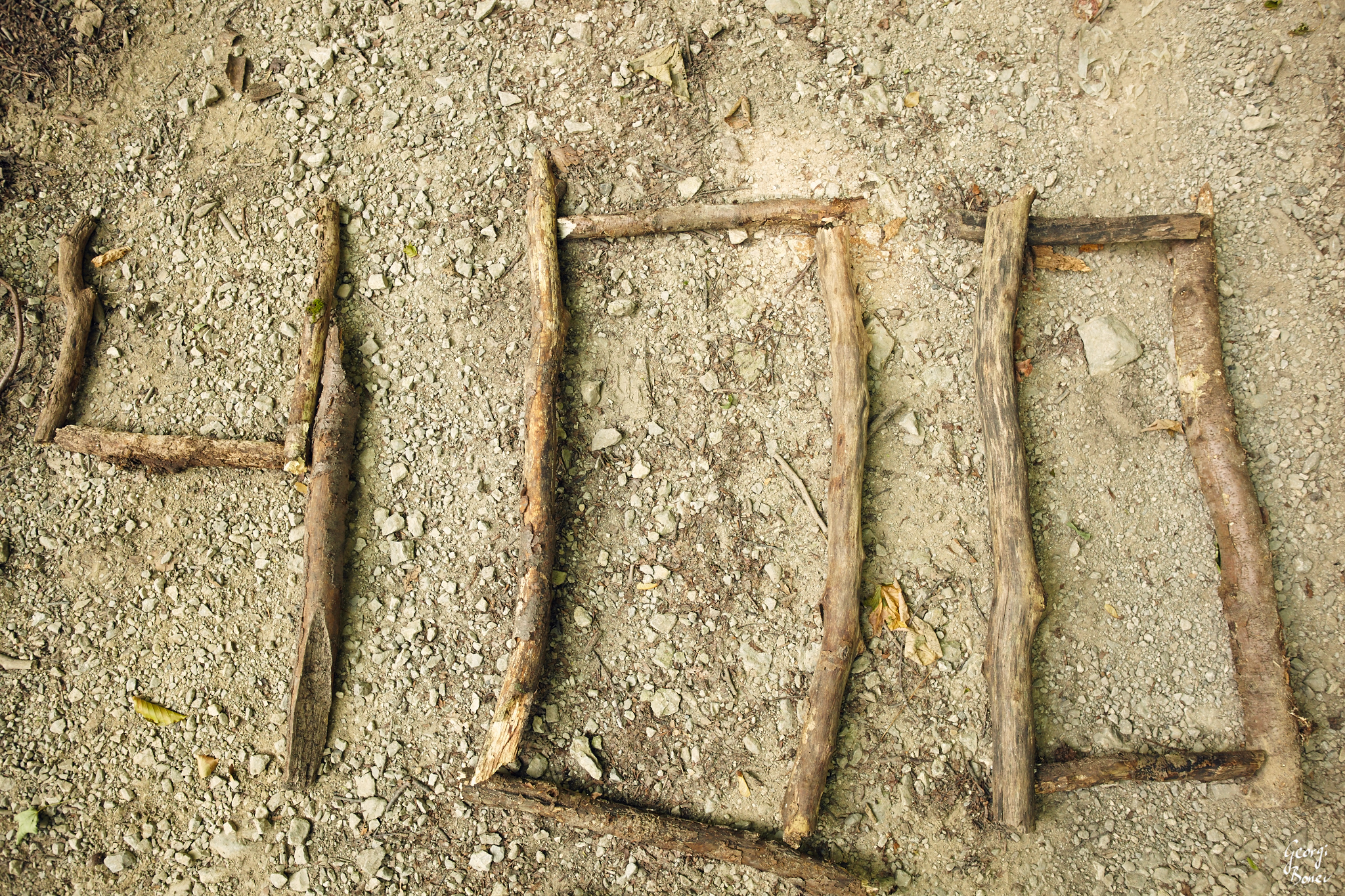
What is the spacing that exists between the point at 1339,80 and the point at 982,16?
1892 mm

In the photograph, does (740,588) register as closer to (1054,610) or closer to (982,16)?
(1054,610)

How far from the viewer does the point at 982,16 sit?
12.5 ft

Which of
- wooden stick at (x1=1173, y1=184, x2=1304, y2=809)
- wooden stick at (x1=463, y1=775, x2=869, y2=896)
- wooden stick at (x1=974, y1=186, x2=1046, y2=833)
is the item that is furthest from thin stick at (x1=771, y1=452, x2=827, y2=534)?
wooden stick at (x1=1173, y1=184, x2=1304, y2=809)

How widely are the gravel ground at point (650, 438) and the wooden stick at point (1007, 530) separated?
0.47 ft

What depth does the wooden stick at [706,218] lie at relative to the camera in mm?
3719

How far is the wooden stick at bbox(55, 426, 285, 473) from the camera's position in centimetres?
362

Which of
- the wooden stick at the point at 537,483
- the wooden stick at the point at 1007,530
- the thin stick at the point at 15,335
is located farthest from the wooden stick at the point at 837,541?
the thin stick at the point at 15,335

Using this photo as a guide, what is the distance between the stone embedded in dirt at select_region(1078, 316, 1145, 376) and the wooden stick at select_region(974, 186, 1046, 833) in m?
0.49

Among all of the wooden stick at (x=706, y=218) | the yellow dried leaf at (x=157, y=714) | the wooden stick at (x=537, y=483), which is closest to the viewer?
the wooden stick at (x=537, y=483)

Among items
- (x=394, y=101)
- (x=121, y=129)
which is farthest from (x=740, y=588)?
(x=121, y=129)

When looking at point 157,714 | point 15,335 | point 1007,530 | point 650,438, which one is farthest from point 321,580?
point 1007,530

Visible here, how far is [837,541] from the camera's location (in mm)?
3455

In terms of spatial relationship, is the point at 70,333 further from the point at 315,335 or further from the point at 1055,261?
the point at 1055,261

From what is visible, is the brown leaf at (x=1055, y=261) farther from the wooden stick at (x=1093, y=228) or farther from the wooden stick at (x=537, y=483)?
the wooden stick at (x=537, y=483)
